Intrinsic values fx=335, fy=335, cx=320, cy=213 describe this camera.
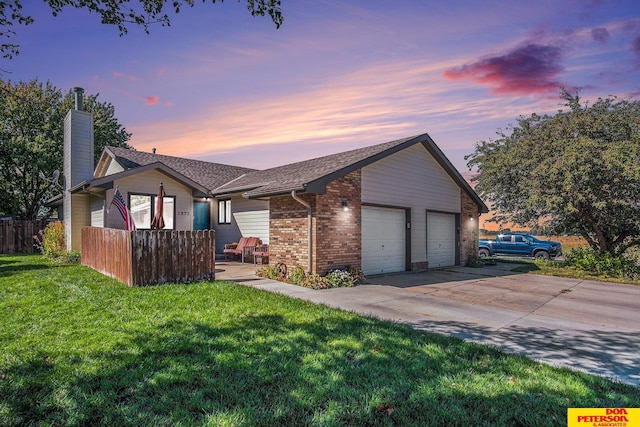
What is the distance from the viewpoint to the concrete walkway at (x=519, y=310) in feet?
15.9

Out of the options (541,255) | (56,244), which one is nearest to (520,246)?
(541,255)

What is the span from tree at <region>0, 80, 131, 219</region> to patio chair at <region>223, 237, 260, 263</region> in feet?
58.4

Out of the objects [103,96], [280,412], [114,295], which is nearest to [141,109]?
[114,295]

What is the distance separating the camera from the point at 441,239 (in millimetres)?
15094

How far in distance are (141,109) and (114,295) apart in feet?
27.6

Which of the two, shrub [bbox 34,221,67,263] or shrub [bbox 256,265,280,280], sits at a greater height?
shrub [bbox 34,221,67,263]

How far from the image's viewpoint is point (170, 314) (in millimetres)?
Answer: 5980

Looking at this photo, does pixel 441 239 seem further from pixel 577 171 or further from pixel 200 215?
pixel 200 215

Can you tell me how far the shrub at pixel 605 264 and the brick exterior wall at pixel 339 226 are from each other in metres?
10.9

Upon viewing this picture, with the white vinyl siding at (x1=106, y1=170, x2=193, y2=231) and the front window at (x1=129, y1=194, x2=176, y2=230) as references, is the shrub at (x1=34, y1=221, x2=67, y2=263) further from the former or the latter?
the front window at (x1=129, y1=194, x2=176, y2=230)

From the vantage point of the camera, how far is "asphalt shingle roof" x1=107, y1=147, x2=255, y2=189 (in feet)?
56.5

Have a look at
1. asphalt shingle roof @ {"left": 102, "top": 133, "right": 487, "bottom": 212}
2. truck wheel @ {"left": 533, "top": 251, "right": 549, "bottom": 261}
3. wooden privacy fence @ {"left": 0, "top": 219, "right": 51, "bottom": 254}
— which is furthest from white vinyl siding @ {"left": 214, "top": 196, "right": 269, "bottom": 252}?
truck wheel @ {"left": 533, "top": 251, "right": 549, "bottom": 261}

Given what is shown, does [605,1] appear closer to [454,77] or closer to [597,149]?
[454,77]

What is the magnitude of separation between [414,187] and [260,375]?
1123 centimetres
